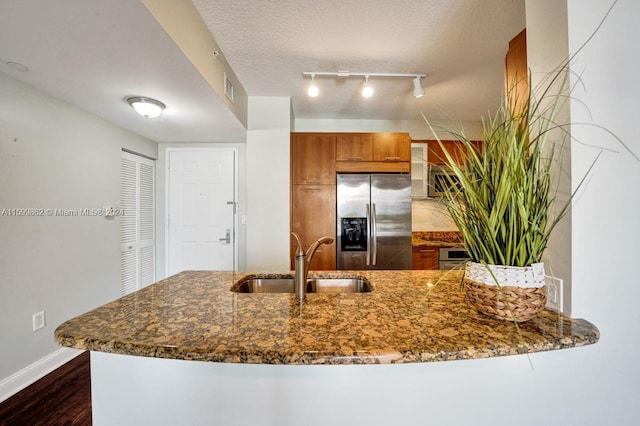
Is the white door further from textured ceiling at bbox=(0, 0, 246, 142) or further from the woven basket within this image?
the woven basket

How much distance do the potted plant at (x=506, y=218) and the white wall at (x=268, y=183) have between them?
2.25 metres

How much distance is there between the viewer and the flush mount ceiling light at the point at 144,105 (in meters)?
2.09

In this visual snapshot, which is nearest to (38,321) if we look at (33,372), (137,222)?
(33,372)

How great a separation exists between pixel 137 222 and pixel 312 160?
2.25 meters

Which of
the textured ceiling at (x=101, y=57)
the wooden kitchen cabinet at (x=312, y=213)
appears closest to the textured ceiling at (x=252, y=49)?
the textured ceiling at (x=101, y=57)

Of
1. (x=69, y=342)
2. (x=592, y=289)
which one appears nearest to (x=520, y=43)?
(x=592, y=289)

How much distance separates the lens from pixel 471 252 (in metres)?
0.88

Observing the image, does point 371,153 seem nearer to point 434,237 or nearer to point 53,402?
point 434,237

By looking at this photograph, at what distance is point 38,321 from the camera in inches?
77.9

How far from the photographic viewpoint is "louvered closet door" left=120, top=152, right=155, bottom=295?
9.80 ft

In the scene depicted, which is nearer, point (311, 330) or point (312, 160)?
point (311, 330)

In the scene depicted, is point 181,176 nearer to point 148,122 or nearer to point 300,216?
point 148,122

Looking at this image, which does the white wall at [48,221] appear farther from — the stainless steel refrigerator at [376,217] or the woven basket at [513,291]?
the woven basket at [513,291]

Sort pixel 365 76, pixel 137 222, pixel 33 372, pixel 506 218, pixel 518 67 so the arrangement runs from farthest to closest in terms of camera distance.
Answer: pixel 137 222, pixel 365 76, pixel 33 372, pixel 518 67, pixel 506 218
